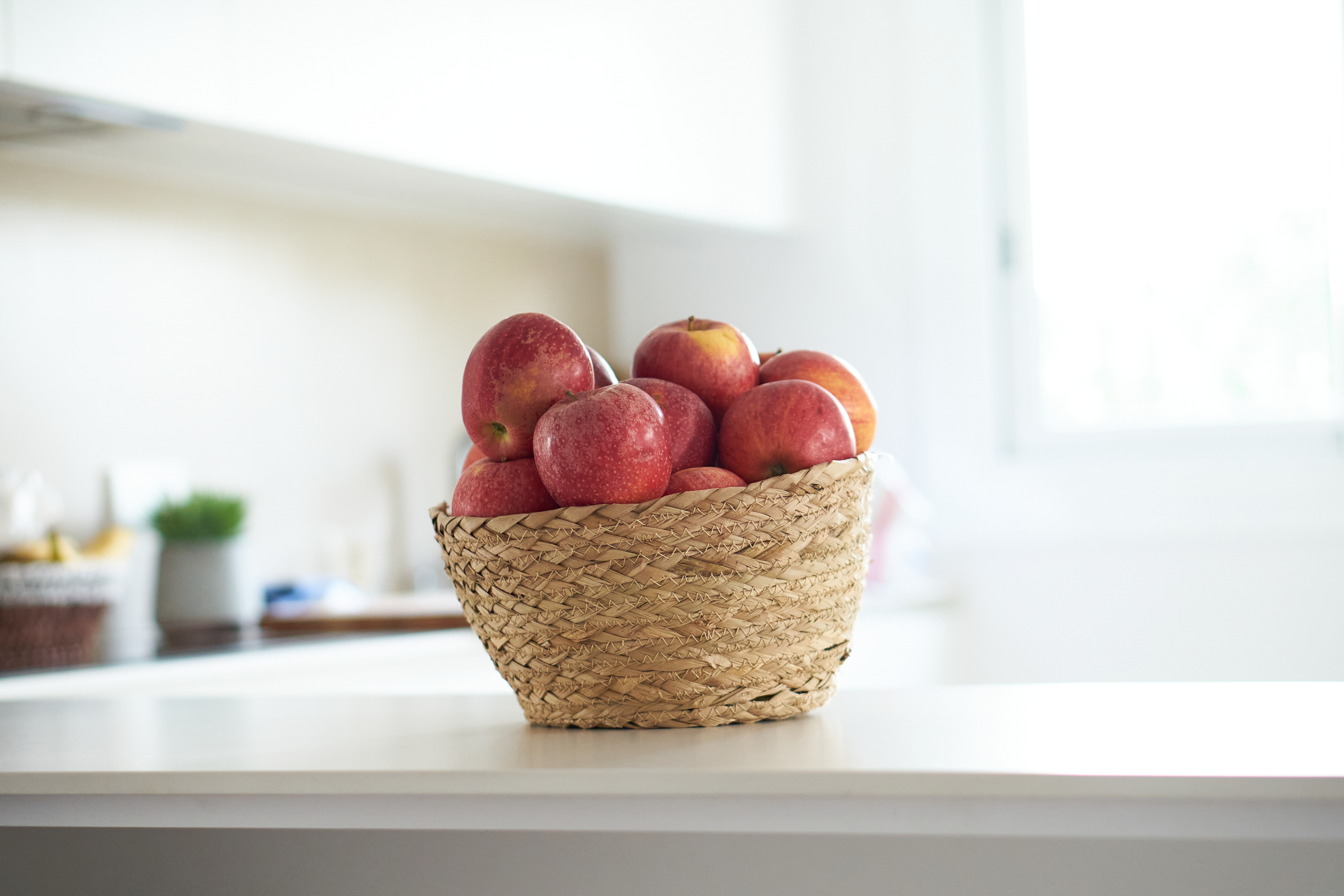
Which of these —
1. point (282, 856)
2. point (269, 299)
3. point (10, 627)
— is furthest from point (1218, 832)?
point (269, 299)

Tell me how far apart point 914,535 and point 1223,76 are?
1149mm

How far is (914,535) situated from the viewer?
276cm

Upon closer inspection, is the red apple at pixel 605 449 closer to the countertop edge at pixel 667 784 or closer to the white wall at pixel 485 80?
the countertop edge at pixel 667 784

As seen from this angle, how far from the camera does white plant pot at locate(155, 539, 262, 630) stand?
192cm

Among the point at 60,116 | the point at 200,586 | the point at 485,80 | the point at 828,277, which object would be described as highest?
the point at 485,80

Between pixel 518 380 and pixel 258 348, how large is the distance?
1.75 meters

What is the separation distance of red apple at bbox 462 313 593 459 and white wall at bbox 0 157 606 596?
150 cm

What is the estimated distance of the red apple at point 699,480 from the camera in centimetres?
72

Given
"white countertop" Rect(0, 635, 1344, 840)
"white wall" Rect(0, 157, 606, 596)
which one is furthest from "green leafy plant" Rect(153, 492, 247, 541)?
"white countertop" Rect(0, 635, 1344, 840)

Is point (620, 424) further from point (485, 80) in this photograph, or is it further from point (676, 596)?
point (485, 80)

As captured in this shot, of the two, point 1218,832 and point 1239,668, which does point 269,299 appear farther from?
point 1218,832

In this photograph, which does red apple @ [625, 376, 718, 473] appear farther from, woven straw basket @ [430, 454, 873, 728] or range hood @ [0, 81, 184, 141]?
range hood @ [0, 81, 184, 141]

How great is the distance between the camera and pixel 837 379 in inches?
31.7

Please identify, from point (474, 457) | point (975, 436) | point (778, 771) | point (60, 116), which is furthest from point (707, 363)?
point (975, 436)
